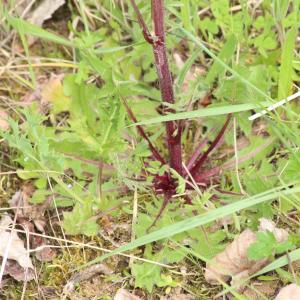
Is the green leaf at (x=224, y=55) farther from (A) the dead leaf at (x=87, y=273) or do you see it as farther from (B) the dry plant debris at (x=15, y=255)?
(B) the dry plant debris at (x=15, y=255)

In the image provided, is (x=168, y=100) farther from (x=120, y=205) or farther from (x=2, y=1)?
(x=2, y=1)

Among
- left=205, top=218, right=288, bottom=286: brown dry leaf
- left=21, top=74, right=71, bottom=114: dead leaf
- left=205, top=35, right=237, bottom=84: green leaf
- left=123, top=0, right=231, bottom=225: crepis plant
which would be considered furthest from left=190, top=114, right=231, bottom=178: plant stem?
left=21, top=74, right=71, bottom=114: dead leaf

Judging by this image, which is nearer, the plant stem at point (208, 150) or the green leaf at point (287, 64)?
the green leaf at point (287, 64)

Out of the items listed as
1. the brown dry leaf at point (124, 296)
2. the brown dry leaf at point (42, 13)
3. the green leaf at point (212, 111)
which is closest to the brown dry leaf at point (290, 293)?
the brown dry leaf at point (124, 296)

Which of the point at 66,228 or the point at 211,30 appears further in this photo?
the point at 211,30

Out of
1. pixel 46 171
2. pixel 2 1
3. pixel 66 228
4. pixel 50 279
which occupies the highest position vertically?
pixel 2 1

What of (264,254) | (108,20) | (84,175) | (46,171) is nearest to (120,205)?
(84,175)
